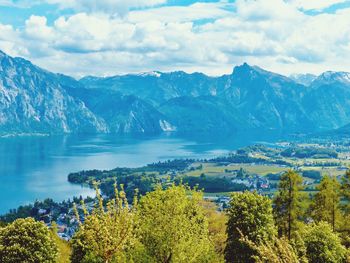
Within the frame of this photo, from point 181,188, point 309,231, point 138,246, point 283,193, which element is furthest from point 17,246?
point 283,193

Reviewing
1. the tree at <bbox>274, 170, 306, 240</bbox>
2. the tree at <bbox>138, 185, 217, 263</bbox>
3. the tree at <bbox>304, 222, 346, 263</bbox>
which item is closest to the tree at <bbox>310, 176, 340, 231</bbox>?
the tree at <bbox>274, 170, 306, 240</bbox>

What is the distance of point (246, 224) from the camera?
38469 mm

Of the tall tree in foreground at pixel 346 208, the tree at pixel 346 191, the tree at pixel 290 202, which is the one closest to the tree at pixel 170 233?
the tree at pixel 290 202

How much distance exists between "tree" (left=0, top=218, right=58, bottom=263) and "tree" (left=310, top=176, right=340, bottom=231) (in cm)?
2887

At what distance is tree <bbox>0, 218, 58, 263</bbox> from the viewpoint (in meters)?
34.6

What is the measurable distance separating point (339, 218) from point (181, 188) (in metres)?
24.6

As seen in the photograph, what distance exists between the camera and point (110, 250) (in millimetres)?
20125

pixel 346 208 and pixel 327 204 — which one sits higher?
pixel 327 204

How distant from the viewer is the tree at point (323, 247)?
125 ft

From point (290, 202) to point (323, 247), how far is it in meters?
10.2

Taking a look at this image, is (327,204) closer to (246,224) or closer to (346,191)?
(346,191)

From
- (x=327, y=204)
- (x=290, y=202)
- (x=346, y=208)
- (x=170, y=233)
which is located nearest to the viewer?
(x=170, y=233)

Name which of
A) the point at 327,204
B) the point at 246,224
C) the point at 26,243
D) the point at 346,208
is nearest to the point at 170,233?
the point at 246,224

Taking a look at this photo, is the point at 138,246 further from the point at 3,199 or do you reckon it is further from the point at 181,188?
the point at 3,199
